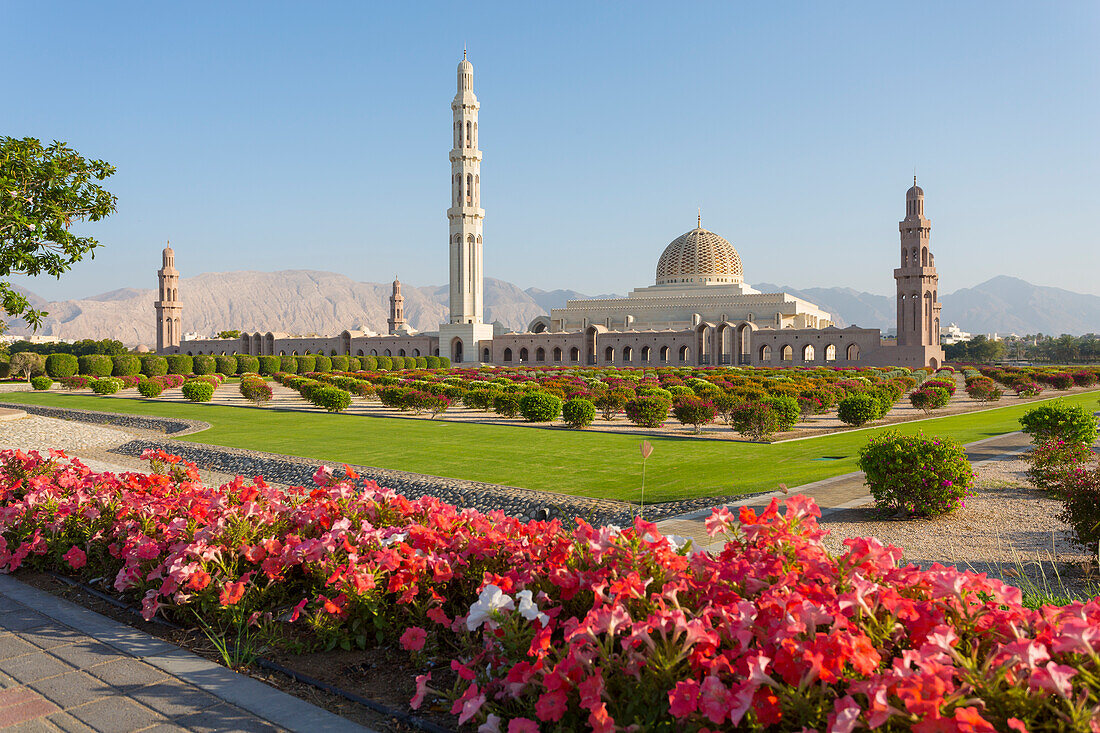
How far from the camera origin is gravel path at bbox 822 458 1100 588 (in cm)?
459

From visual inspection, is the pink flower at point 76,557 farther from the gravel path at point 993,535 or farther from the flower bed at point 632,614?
the gravel path at point 993,535

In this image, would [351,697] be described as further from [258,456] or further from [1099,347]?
[1099,347]

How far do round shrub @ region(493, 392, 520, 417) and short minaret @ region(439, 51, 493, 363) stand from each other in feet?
135

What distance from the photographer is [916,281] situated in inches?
1992

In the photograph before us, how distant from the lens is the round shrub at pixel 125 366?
32.0 metres

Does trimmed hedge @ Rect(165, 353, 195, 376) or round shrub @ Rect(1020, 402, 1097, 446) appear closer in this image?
round shrub @ Rect(1020, 402, 1097, 446)

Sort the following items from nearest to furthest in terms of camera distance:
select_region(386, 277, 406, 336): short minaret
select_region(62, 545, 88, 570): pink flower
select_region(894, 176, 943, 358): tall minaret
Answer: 1. select_region(62, 545, 88, 570): pink flower
2. select_region(894, 176, 943, 358): tall minaret
3. select_region(386, 277, 406, 336): short minaret

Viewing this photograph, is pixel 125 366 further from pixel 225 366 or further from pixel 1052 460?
pixel 1052 460

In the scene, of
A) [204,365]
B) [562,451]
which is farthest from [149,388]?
[562,451]

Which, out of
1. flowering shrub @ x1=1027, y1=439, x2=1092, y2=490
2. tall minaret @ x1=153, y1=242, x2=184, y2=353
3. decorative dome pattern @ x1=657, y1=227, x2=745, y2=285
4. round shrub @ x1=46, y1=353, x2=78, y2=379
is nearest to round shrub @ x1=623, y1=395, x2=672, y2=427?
flowering shrub @ x1=1027, y1=439, x2=1092, y2=490

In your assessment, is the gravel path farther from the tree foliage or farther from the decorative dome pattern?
the decorative dome pattern

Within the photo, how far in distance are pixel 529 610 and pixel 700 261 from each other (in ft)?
215

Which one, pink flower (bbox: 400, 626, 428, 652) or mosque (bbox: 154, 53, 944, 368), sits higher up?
mosque (bbox: 154, 53, 944, 368)

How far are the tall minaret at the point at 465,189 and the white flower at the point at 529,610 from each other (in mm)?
56384
